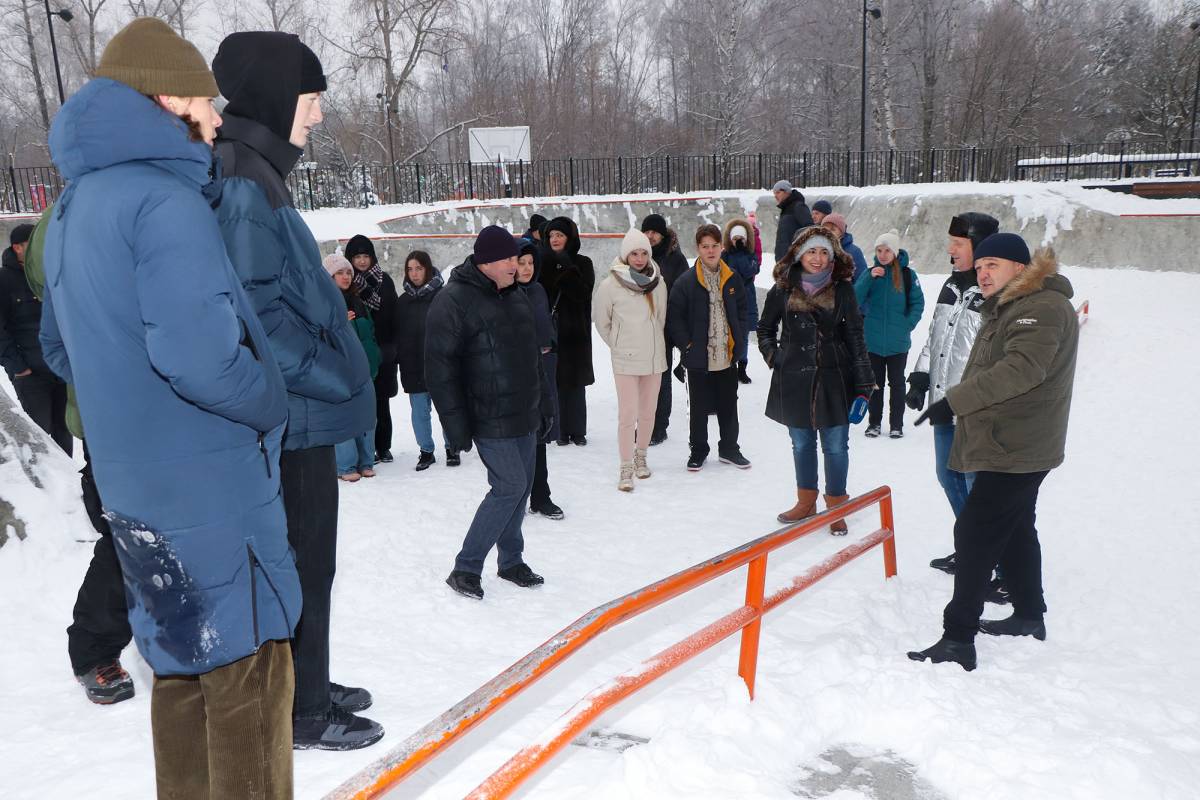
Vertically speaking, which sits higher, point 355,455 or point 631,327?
point 631,327

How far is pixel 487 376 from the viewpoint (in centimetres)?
465

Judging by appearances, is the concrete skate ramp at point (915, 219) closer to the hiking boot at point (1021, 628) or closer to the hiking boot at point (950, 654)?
the hiking boot at point (1021, 628)

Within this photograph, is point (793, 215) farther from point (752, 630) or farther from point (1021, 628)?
point (752, 630)

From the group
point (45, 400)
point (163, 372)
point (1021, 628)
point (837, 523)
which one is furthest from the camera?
point (45, 400)

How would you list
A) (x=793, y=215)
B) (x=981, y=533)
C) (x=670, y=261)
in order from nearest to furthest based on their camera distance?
1. (x=981, y=533)
2. (x=670, y=261)
3. (x=793, y=215)

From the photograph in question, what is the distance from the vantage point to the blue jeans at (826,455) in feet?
19.9

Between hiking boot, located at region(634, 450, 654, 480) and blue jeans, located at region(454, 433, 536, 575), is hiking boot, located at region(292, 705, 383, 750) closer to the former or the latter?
blue jeans, located at region(454, 433, 536, 575)

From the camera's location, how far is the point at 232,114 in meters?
2.57

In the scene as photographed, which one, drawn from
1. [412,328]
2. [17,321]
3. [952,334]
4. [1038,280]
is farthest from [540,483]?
[17,321]

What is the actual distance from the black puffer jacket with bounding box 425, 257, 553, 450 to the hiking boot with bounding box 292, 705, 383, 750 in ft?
6.00

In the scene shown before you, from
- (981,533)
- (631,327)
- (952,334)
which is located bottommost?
(981,533)

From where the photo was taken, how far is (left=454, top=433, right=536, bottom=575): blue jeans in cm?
470

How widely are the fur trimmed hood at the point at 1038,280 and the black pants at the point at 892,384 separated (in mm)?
4506

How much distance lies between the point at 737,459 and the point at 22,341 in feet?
19.9
